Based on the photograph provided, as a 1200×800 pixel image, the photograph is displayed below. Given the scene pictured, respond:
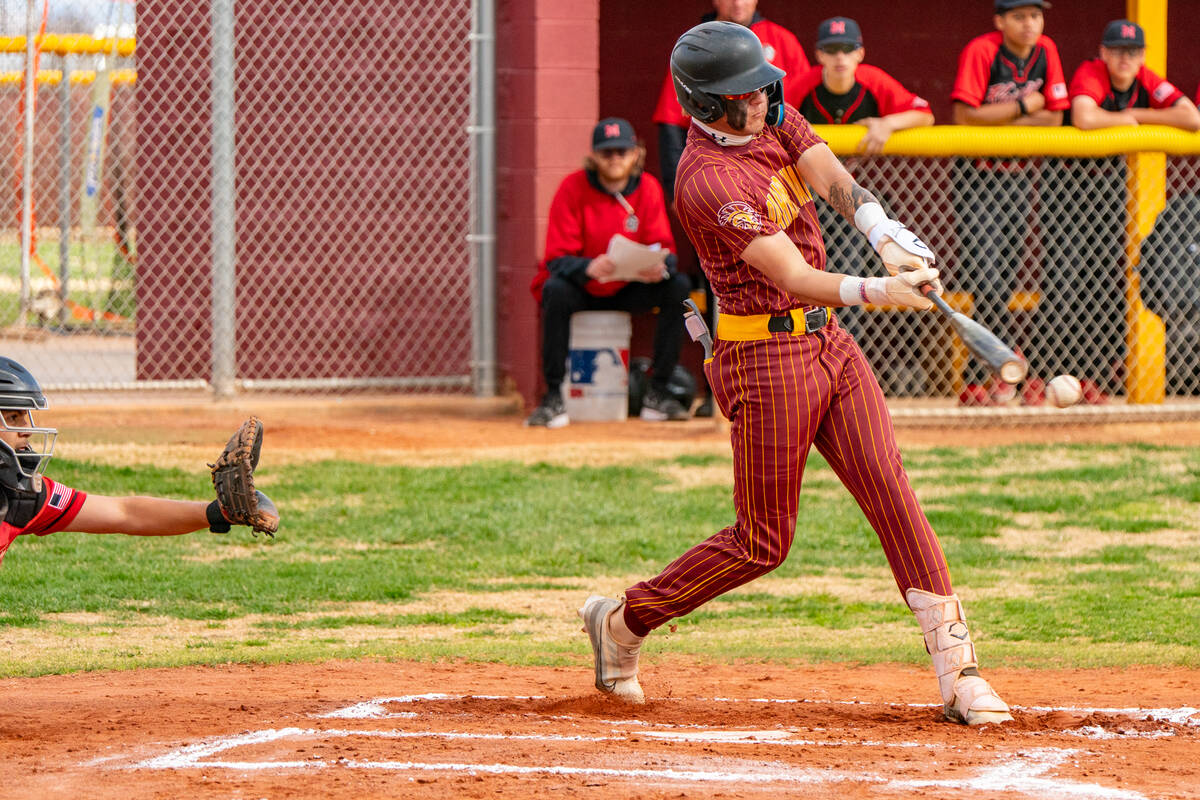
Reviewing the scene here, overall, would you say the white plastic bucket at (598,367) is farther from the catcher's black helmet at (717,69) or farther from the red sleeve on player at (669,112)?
the catcher's black helmet at (717,69)

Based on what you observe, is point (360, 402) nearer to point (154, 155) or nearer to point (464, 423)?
point (464, 423)

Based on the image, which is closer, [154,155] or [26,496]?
[26,496]

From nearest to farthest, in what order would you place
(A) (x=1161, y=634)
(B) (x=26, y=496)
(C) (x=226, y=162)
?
(B) (x=26, y=496), (A) (x=1161, y=634), (C) (x=226, y=162)

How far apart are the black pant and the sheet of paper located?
0.31 metres

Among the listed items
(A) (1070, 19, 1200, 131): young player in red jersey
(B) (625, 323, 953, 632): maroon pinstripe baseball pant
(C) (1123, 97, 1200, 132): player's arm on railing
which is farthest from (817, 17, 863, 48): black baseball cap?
(B) (625, 323, 953, 632): maroon pinstripe baseball pant

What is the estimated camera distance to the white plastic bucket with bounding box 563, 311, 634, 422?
416 inches

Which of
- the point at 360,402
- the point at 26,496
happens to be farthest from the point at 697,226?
the point at 360,402

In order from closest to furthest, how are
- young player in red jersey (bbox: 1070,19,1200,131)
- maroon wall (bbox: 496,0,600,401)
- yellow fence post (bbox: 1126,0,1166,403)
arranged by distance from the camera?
1. young player in red jersey (bbox: 1070,19,1200,131)
2. yellow fence post (bbox: 1126,0,1166,403)
3. maroon wall (bbox: 496,0,600,401)

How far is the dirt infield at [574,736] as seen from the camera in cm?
383

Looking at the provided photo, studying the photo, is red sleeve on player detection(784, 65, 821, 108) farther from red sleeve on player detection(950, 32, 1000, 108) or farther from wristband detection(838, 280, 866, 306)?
wristband detection(838, 280, 866, 306)

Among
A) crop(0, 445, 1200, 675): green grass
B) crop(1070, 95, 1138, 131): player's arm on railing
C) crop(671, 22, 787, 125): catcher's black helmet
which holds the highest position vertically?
crop(671, 22, 787, 125): catcher's black helmet

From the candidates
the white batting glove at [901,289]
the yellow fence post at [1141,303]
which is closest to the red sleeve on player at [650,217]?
the yellow fence post at [1141,303]

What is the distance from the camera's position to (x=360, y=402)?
11.6 metres

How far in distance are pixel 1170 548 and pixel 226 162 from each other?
6.12m
